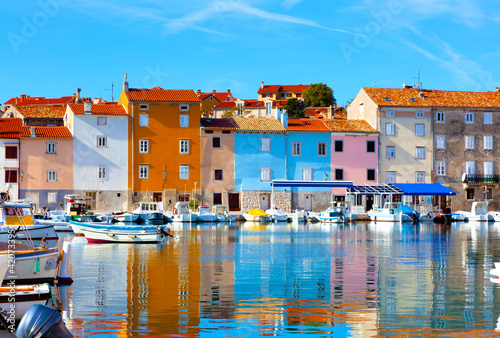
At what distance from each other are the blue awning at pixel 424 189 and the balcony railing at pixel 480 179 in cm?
266

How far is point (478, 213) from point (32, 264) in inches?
2317

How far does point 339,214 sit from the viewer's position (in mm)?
68062

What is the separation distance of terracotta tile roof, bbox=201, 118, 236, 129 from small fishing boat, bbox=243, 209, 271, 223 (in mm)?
9318

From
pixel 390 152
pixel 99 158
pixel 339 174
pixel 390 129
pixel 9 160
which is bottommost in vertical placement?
pixel 339 174

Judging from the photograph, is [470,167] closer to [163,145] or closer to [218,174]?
[218,174]

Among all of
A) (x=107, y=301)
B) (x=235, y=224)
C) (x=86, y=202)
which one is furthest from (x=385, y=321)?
(x=86, y=202)

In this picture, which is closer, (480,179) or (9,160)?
(9,160)

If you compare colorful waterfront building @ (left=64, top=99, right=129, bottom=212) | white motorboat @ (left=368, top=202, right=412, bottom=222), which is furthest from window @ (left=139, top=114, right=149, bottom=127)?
white motorboat @ (left=368, top=202, right=412, bottom=222)

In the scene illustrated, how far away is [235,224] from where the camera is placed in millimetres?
65188

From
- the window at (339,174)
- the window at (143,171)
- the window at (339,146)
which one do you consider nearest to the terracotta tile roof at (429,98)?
the window at (339,146)

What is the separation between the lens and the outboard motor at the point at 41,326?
13641 millimetres

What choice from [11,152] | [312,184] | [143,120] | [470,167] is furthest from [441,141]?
[11,152]

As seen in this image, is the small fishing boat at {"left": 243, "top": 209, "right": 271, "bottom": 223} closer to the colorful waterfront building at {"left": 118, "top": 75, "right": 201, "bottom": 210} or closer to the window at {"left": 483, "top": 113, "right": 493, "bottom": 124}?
the colorful waterfront building at {"left": 118, "top": 75, "right": 201, "bottom": 210}

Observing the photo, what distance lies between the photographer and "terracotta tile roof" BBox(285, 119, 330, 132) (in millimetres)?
73312
